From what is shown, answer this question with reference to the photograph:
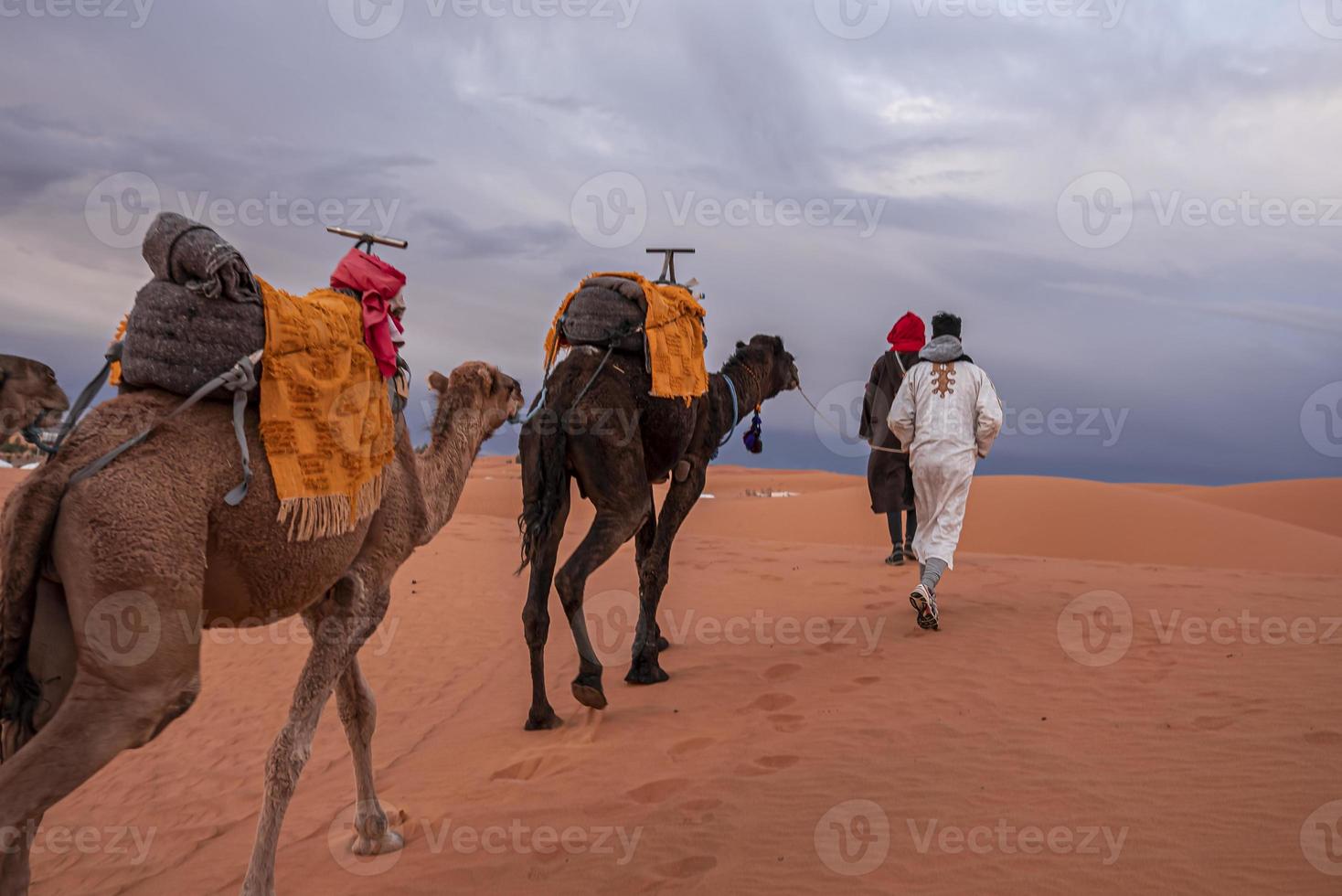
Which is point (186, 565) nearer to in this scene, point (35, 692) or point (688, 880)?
point (35, 692)

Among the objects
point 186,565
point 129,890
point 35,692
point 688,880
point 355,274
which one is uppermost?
point 355,274

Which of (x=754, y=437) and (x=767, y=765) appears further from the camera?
(x=754, y=437)

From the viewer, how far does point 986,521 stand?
69.6ft

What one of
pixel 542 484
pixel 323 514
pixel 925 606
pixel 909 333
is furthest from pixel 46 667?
pixel 909 333

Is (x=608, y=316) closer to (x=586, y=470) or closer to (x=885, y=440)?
(x=586, y=470)

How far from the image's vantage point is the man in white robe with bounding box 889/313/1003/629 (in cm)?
859

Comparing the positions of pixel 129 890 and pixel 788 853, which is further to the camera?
pixel 129 890

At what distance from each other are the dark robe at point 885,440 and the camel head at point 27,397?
10.5 meters

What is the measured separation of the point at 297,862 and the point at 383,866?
0.52 m

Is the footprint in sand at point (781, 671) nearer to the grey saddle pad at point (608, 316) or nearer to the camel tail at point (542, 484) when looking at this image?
the camel tail at point (542, 484)

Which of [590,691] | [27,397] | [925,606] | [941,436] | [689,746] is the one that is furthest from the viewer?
[941,436]

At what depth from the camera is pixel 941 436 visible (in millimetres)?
8711

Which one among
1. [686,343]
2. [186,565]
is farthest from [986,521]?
[186,565]

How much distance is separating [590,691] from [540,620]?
2.02 ft
